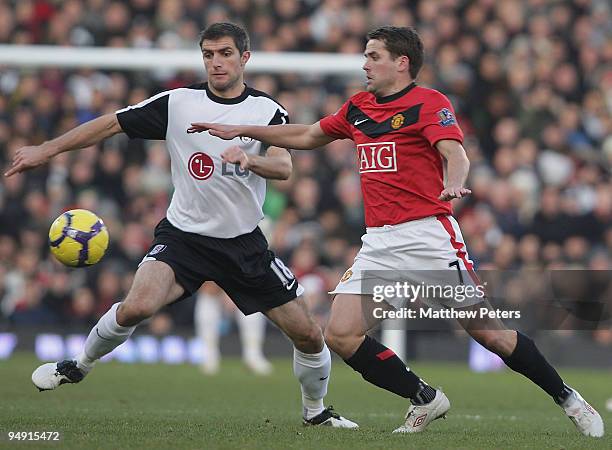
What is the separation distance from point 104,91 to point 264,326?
4.28 meters

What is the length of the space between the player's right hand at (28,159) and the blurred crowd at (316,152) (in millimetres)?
7679

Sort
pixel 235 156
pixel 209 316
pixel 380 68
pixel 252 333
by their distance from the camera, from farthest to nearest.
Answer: pixel 209 316, pixel 252 333, pixel 380 68, pixel 235 156

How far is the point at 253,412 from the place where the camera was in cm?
962

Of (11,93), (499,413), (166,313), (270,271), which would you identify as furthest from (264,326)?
(270,271)

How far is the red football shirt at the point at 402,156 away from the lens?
7.61m

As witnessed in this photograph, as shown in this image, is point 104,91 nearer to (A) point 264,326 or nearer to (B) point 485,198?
(A) point 264,326

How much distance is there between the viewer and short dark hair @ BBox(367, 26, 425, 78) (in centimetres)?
775

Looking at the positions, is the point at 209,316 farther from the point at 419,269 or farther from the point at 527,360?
the point at 527,360

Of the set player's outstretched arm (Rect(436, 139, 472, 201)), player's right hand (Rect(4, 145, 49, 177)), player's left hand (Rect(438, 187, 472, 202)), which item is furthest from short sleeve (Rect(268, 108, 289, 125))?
player's left hand (Rect(438, 187, 472, 202))

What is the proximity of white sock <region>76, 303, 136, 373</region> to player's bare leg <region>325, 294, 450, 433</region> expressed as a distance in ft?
4.58

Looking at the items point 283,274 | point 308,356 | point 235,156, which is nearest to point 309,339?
point 308,356

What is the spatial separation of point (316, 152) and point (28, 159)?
10570mm

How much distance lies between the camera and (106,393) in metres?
11.3

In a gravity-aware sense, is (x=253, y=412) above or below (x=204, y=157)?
below
